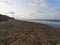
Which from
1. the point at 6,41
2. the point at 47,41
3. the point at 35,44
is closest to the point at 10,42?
the point at 6,41

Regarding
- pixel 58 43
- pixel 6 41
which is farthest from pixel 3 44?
pixel 58 43

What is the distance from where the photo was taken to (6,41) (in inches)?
209

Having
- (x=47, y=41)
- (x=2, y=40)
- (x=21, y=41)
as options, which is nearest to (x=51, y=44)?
(x=47, y=41)

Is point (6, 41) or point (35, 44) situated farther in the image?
point (6, 41)

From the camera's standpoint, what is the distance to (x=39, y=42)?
5.07 metres

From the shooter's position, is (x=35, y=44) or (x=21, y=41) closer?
(x=35, y=44)

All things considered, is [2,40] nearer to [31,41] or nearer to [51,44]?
[31,41]

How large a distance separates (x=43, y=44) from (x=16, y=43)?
3.36 feet

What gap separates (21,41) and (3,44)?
705 mm

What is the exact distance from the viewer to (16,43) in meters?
5.02

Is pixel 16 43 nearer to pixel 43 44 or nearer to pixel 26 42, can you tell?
pixel 26 42

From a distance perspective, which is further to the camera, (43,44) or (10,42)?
(10,42)

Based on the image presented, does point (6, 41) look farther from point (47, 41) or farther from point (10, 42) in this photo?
point (47, 41)

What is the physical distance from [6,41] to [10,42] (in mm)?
212
